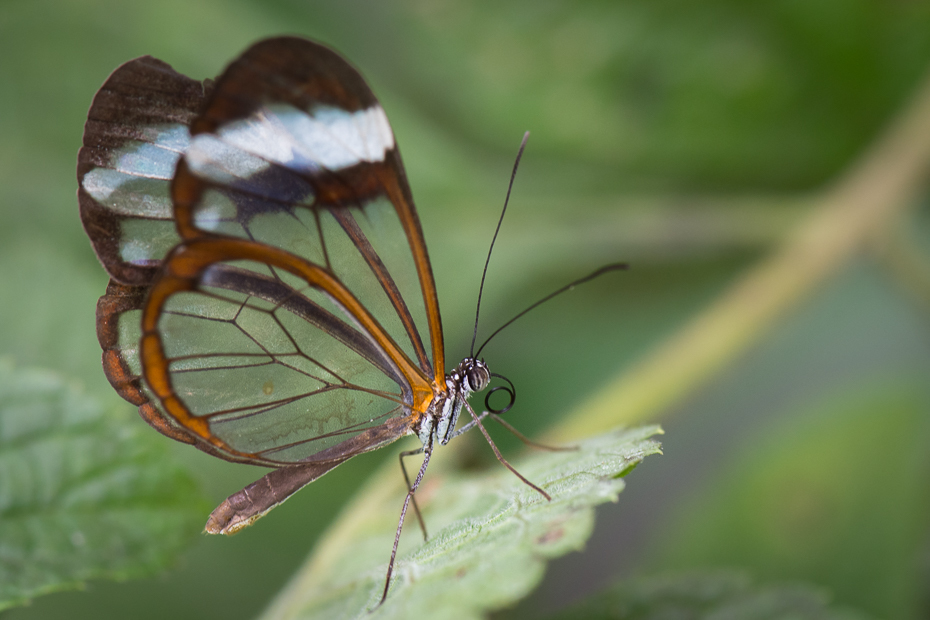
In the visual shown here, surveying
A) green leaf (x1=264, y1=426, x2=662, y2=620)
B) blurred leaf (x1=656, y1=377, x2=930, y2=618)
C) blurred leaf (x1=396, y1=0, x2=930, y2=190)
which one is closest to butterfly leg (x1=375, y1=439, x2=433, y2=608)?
green leaf (x1=264, y1=426, x2=662, y2=620)

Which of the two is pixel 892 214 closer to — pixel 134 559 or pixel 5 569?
pixel 134 559

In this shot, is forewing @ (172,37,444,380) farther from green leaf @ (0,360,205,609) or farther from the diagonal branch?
the diagonal branch

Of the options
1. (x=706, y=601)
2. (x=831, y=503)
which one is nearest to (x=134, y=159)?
(x=706, y=601)

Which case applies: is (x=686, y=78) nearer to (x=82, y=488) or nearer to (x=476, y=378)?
(x=476, y=378)

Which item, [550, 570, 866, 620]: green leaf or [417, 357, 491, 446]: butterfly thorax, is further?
[417, 357, 491, 446]: butterfly thorax

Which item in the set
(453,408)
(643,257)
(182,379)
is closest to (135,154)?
(182,379)

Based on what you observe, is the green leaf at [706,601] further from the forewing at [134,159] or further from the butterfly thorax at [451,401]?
the forewing at [134,159]
